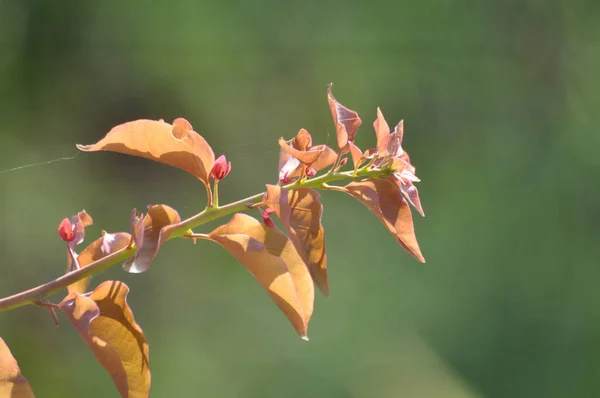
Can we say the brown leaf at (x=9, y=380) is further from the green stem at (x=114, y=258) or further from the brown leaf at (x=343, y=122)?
the brown leaf at (x=343, y=122)

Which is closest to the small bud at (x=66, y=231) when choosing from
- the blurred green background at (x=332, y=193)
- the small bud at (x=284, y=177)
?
the small bud at (x=284, y=177)

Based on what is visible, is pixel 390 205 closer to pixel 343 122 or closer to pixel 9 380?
pixel 343 122

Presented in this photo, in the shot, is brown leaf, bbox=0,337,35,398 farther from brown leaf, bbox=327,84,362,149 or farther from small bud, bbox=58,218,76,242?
brown leaf, bbox=327,84,362,149

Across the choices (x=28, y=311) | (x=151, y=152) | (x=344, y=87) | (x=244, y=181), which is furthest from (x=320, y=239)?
(x=344, y=87)

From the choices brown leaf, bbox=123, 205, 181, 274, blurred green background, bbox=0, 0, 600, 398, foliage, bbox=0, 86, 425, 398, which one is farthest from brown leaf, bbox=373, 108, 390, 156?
blurred green background, bbox=0, 0, 600, 398

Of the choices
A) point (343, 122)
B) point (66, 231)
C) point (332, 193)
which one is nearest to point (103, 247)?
point (66, 231)

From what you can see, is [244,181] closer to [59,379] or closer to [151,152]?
[59,379]
